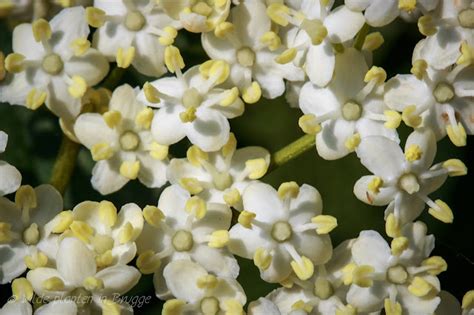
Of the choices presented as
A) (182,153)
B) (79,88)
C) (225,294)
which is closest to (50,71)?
(79,88)

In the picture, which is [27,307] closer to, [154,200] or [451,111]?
[154,200]

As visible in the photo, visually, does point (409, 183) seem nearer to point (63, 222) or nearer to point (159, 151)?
point (159, 151)

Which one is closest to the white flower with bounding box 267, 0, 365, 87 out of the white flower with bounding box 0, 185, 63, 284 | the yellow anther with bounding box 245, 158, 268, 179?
the yellow anther with bounding box 245, 158, 268, 179

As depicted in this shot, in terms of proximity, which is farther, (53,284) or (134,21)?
(134,21)

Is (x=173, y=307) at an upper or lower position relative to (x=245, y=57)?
lower

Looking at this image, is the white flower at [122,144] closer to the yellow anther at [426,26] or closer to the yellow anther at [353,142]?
the yellow anther at [353,142]

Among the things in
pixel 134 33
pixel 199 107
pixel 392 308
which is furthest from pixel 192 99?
pixel 392 308
